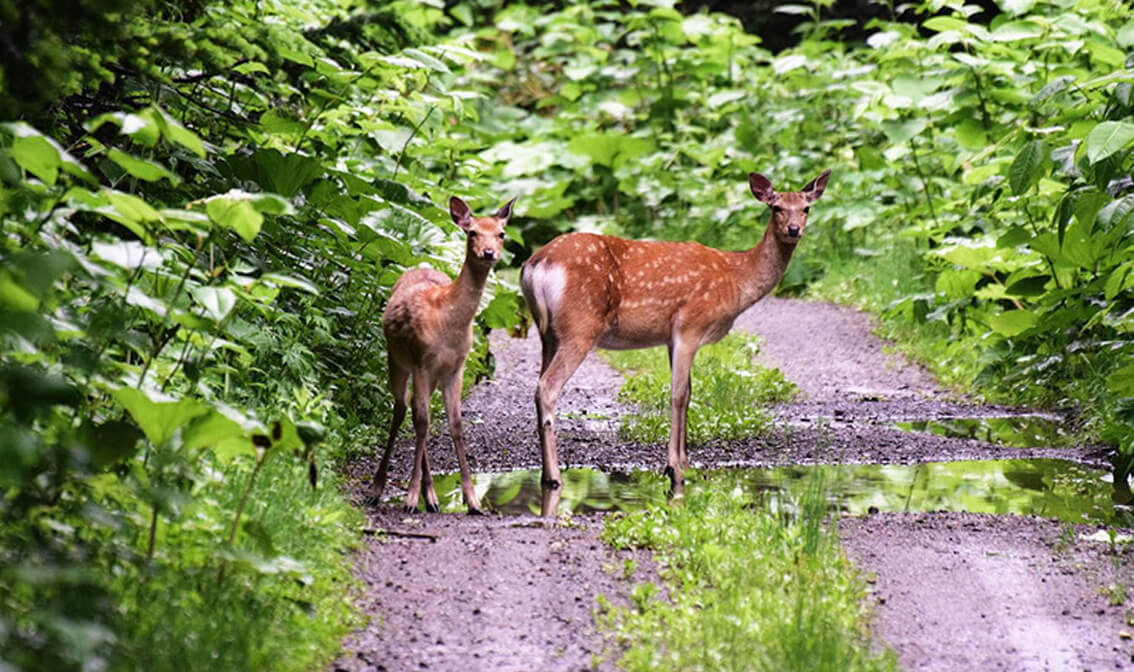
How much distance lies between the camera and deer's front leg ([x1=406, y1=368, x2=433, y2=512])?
20.9 ft

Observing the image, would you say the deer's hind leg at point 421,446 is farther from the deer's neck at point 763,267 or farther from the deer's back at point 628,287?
the deer's neck at point 763,267

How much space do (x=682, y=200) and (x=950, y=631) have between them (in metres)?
13.6

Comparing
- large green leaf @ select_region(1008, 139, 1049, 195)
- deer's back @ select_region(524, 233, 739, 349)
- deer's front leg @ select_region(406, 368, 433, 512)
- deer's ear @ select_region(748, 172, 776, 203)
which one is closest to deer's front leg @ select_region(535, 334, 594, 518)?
deer's back @ select_region(524, 233, 739, 349)

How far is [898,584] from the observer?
5.18m

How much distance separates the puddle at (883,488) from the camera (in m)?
6.72

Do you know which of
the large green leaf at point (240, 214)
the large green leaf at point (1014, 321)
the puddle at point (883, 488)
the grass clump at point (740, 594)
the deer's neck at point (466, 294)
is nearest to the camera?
the large green leaf at point (240, 214)

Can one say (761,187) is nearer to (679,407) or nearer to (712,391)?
(679,407)

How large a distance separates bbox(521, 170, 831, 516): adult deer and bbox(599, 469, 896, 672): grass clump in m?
1.36

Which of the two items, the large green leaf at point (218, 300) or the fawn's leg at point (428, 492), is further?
the fawn's leg at point (428, 492)

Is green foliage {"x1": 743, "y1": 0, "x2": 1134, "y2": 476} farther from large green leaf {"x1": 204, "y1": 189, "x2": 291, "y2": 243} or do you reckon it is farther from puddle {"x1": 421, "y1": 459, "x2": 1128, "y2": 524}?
large green leaf {"x1": 204, "y1": 189, "x2": 291, "y2": 243}

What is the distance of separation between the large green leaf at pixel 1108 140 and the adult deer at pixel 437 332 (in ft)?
8.80

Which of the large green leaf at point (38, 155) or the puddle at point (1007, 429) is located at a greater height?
the large green leaf at point (38, 155)

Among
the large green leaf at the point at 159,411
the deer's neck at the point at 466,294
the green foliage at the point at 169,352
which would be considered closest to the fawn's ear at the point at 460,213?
the deer's neck at the point at 466,294

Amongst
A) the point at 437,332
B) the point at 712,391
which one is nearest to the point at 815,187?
the point at 712,391
